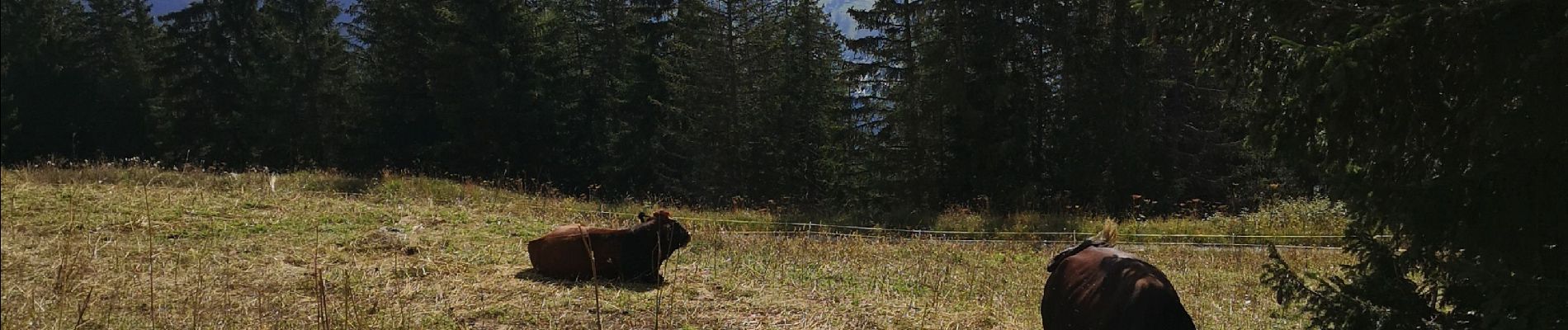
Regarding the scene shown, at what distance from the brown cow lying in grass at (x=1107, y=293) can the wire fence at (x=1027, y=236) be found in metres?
8.19

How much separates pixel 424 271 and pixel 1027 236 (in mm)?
11022

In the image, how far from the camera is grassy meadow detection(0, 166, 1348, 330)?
5.27 m

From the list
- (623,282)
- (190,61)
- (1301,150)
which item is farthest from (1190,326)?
(190,61)

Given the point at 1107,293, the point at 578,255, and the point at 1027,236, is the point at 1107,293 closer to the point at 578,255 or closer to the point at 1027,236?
the point at 578,255

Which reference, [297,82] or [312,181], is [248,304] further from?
[297,82]

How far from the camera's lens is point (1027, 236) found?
1552 centimetres

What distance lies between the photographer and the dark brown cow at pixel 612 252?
7.53 metres

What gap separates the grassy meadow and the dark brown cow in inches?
9.0

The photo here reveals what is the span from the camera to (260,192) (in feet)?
39.5

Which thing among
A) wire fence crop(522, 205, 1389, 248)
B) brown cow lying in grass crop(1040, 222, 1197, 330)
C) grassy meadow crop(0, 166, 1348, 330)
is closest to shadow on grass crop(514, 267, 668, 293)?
grassy meadow crop(0, 166, 1348, 330)

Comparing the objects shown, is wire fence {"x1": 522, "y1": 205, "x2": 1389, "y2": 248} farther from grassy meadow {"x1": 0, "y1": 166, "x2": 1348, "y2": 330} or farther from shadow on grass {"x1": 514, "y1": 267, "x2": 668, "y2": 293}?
shadow on grass {"x1": 514, "y1": 267, "x2": 668, "y2": 293}

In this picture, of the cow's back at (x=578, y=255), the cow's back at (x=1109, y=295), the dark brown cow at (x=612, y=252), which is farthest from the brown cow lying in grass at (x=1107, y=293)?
the cow's back at (x=578, y=255)

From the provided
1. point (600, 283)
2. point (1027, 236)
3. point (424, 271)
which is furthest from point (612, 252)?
point (1027, 236)

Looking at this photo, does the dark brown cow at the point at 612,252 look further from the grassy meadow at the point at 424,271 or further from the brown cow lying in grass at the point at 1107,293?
the brown cow lying in grass at the point at 1107,293
